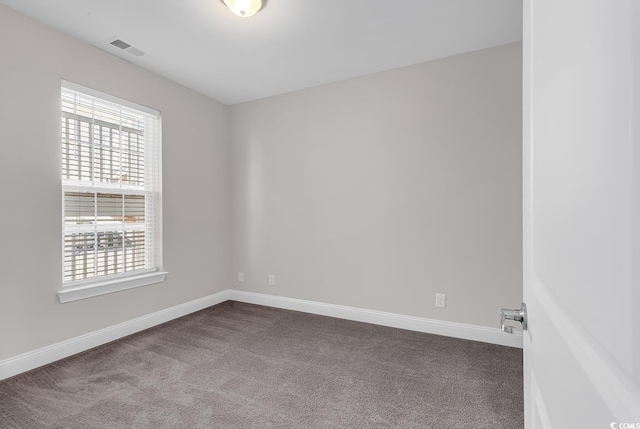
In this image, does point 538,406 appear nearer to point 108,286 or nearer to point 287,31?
point 287,31

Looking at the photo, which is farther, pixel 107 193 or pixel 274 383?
pixel 107 193

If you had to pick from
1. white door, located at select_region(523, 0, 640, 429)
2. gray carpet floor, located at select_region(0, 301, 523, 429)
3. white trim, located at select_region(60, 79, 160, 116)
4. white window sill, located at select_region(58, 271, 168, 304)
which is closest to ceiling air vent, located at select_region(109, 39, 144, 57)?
white trim, located at select_region(60, 79, 160, 116)

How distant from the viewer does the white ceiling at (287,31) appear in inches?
88.3

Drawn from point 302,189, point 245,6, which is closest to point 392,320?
point 302,189

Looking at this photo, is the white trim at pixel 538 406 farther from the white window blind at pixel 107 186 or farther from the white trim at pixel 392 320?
the white window blind at pixel 107 186

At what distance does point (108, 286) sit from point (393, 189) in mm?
2859

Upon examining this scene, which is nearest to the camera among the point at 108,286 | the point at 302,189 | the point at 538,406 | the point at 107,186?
the point at 538,406

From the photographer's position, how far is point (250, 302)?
13.3 feet

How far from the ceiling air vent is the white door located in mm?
3150

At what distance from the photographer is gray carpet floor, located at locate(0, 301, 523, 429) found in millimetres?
1786

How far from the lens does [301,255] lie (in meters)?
3.72

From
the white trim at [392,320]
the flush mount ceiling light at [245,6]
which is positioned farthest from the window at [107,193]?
the flush mount ceiling light at [245,6]

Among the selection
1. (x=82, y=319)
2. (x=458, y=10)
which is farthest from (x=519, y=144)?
(x=82, y=319)

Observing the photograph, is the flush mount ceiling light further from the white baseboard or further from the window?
the white baseboard
